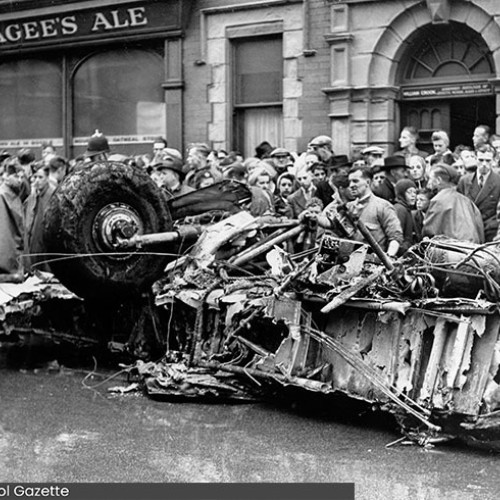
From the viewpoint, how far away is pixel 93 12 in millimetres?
20453

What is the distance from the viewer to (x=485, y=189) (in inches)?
443

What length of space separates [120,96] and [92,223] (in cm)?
1183

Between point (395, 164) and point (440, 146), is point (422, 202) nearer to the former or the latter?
point (395, 164)

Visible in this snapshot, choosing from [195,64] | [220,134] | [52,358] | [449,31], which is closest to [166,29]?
[195,64]

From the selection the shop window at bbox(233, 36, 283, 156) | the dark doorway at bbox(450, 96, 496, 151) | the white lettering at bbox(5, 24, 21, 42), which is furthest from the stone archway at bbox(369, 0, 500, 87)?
the white lettering at bbox(5, 24, 21, 42)

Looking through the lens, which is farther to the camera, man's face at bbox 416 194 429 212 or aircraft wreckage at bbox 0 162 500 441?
man's face at bbox 416 194 429 212

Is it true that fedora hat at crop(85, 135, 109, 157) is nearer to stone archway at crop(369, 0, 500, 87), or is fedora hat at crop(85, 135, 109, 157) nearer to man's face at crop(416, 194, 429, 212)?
man's face at crop(416, 194, 429, 212)

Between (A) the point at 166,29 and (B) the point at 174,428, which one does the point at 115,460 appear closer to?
(B) the point at 174,428

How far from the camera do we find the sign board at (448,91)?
53.1 feet

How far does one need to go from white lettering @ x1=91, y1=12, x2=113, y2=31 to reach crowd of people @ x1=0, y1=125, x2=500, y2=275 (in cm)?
647

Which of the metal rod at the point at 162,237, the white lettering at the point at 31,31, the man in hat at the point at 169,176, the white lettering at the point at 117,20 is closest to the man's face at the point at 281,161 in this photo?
the man in hat at the point at 169,176

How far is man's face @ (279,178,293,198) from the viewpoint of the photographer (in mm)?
12719

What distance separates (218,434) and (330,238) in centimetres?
181

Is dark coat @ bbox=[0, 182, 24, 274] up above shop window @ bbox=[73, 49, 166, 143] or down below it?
below
